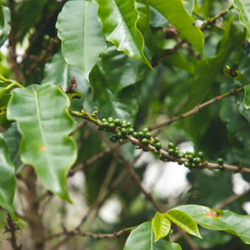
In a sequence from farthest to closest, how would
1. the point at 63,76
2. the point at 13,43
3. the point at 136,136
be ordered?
the point at 13,43, the point at 63,76, the point at 136,136

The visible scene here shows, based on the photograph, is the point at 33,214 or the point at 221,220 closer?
the point at 221,220

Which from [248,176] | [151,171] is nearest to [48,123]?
[248,176]

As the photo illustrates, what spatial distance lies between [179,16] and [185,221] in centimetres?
47

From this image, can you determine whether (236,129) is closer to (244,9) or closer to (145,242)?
(244,9)

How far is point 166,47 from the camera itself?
103 cm

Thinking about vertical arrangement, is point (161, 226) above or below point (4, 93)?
below

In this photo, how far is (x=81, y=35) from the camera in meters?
0.73

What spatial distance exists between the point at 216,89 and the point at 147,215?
0.76 metres

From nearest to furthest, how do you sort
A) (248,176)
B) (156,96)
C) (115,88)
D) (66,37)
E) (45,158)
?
(45,158) < (66,37) < (115,88) < (248,176) < (156,96)

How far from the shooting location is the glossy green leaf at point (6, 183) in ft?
1.82

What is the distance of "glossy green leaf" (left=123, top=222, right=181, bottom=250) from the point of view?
67 centimetres

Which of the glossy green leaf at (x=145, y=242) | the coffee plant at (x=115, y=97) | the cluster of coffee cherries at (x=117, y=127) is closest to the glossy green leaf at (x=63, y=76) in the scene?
the coffee plant at (x=115, y=97)

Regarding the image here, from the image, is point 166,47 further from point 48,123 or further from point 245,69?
point 48,123

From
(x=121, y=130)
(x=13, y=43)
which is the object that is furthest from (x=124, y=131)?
(x=13, y=43)
